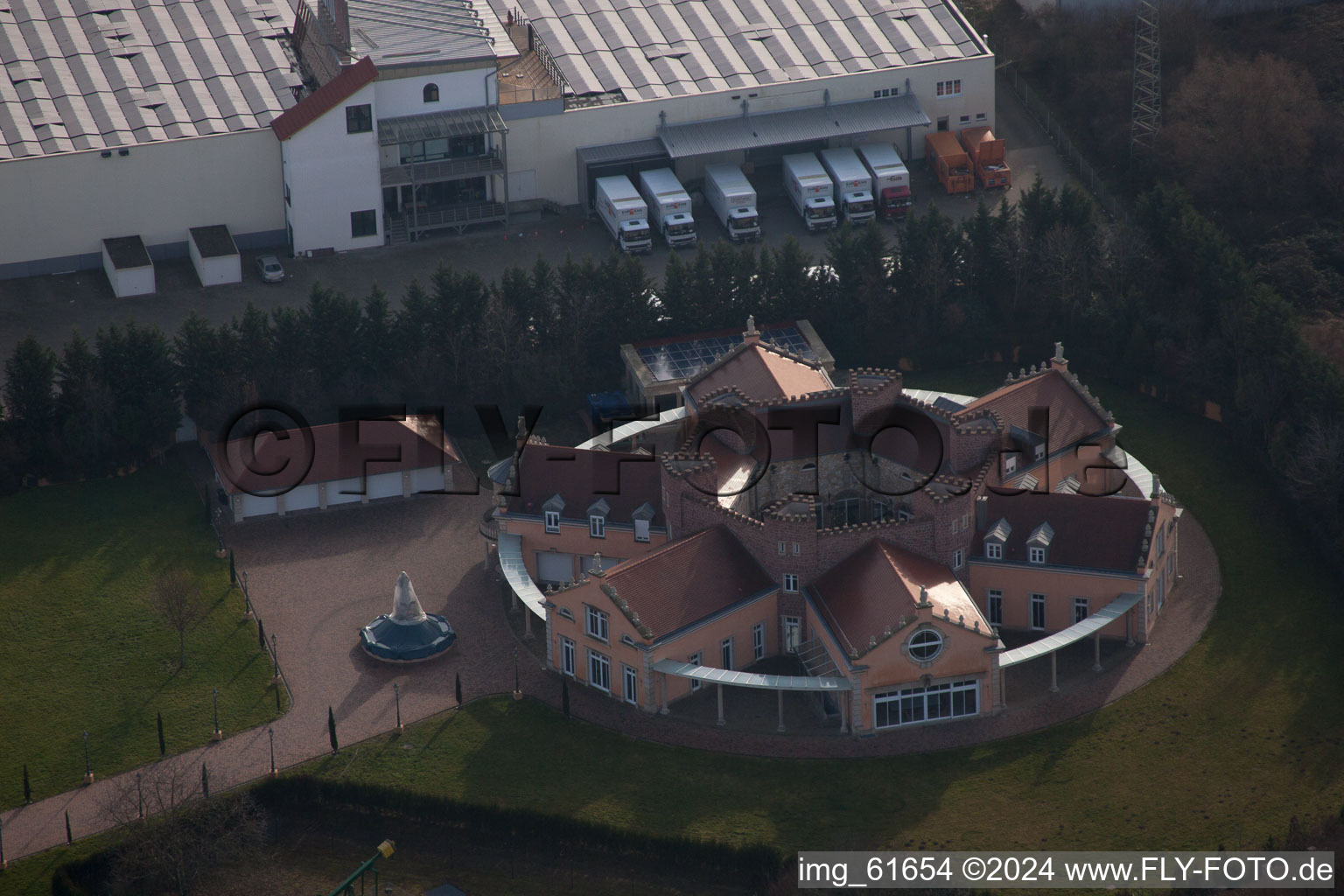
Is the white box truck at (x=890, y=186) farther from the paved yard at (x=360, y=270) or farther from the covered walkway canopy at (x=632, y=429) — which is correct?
the covered walkway canopy at (x=632, y=429)

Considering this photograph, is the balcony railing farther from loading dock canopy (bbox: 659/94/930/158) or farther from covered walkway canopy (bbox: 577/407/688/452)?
covered walkway canopy (bbox: 577/407/688/452)

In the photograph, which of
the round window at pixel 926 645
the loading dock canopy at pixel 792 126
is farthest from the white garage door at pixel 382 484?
the round window at pixel 926 645

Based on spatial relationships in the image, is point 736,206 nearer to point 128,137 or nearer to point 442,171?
point 442,171

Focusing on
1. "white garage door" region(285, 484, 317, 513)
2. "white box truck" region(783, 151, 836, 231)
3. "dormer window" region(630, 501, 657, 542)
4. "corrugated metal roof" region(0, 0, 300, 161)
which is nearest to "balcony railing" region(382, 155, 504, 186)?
"corrugated metal roof" region(0, 0, 300, 161)

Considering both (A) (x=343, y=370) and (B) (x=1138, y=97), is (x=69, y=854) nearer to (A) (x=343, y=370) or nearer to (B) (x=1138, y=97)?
(A) (x=343, y=370)

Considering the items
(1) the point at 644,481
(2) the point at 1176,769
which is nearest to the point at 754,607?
(1) the point at 644,481

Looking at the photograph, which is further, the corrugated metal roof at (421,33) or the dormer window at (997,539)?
the corrugated metal roof at (421,33)
